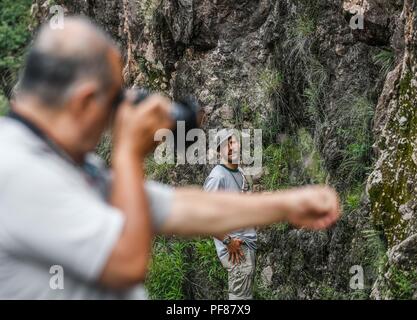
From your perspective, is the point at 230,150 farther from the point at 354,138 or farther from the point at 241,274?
the point at 354,138

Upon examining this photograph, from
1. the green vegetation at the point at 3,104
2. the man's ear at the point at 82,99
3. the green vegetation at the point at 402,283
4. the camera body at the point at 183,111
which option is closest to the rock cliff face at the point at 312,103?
the green vegetation at the point at 402,283

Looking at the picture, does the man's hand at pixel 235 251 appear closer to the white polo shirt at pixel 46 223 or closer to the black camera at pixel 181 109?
the black camera at pixel 181 109

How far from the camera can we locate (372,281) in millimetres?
7039

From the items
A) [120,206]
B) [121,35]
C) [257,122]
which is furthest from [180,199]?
[121,35]

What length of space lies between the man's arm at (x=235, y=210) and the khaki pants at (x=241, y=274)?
5.63 m

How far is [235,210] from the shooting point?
5.74 ft

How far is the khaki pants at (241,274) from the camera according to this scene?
745 centimetres

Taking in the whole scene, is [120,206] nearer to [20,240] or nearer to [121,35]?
[20,240]

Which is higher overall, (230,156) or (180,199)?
(230,156)

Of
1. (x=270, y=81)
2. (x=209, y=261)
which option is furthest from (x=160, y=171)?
(x=270, y=81)

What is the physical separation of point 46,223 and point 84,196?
0.09 metres

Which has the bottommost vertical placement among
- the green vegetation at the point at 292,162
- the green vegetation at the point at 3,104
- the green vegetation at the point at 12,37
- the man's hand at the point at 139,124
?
the man's hand at the point at 139,124

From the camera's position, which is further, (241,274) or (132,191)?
(241,274)

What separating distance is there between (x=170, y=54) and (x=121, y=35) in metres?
1.60
